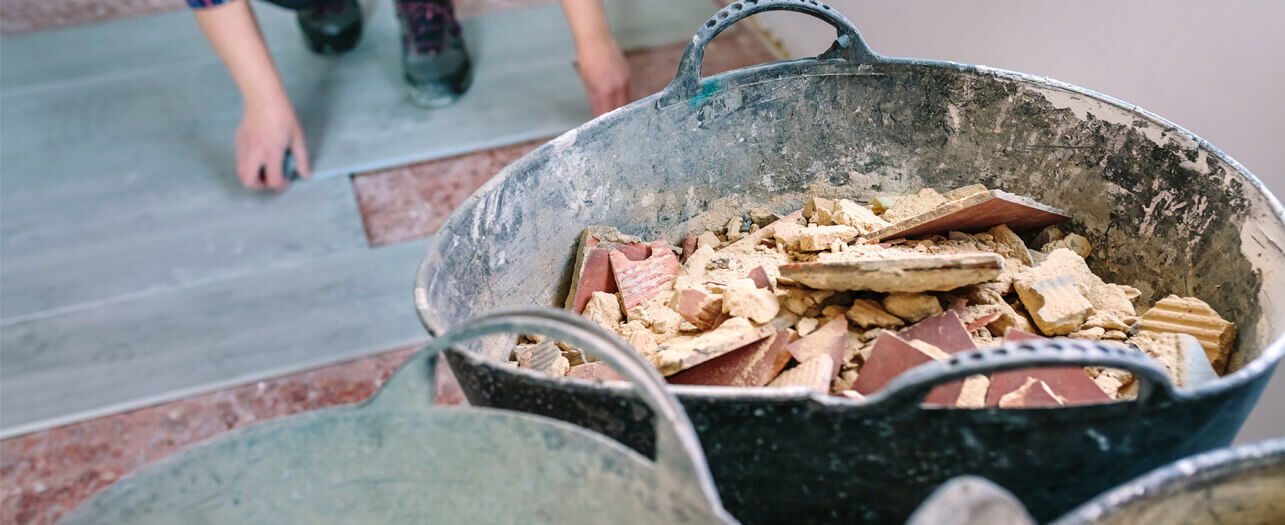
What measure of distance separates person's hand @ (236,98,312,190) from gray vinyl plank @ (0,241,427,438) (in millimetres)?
345

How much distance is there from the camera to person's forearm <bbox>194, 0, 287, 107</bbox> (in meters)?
2.01

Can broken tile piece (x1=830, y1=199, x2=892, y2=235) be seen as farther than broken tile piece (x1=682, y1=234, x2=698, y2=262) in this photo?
No

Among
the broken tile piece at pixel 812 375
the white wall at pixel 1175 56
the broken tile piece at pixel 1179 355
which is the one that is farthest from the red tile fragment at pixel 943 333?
the white wall at pixel 1175 56

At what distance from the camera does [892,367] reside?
0.96m

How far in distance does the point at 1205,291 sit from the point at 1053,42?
61cm

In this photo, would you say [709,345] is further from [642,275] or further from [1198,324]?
[1198,324]

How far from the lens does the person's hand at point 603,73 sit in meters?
2.13

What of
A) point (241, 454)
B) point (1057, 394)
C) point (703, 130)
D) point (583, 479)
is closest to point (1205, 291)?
point (1057, 394)

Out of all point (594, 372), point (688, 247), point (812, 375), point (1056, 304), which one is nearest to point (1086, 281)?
point (1056, 304)

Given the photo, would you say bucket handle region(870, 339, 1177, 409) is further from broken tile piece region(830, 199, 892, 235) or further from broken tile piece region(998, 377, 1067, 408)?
broken tile piece region(830, 199, 892, 235)

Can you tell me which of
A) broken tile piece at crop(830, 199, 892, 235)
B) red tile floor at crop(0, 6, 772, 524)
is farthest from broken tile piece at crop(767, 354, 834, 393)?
red tile floor at crop(0, 6, 772, 524)

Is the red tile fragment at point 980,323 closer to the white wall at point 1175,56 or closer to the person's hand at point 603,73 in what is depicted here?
the white wall at point 1175,56

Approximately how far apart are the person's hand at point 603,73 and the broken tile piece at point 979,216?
108 cm

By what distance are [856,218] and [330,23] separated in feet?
6.53
